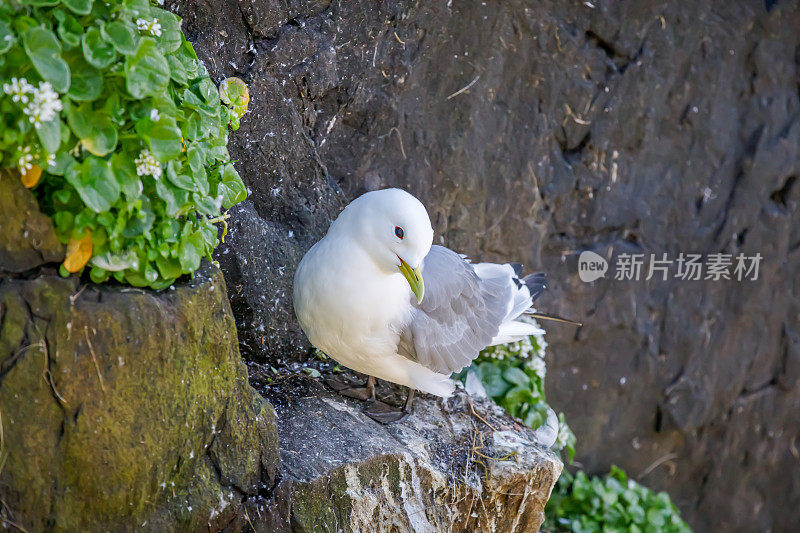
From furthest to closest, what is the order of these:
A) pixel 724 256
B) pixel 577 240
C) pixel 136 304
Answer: pixel 724 256
pixel 577 240
pixel 136 304

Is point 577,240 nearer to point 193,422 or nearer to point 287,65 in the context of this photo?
point 287,65

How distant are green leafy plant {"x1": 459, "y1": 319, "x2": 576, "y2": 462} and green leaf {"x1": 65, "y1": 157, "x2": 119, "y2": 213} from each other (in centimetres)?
213

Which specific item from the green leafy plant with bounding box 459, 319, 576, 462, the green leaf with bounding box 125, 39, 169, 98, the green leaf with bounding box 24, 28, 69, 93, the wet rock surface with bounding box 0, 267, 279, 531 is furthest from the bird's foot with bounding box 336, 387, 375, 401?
the green leaf with bounding box 24, 28, 69, 93

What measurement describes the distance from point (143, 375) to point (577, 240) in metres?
3.04

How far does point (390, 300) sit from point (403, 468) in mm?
511

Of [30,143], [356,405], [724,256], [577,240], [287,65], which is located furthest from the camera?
[724,256]

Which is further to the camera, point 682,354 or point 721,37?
point 682,354

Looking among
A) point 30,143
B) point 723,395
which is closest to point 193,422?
point 30,143

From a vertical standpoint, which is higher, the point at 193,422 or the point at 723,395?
the point at 193,422

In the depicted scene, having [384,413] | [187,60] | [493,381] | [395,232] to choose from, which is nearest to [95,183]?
[187,60]

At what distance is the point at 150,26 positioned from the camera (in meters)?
1.61

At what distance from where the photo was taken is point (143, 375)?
5.45 feet

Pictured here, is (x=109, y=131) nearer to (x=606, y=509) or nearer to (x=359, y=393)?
(x=359, y=393)

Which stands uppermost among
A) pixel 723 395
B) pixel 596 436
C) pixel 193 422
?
pixel 193 422
